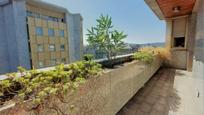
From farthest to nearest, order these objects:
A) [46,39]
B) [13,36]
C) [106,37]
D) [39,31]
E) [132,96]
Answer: [46,39] → [39,31] → [13,36] → [106,37] → [132,96]

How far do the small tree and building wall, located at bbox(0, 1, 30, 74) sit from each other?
11.4 metres

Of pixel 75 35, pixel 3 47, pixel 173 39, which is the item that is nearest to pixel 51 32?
pixel 75 35

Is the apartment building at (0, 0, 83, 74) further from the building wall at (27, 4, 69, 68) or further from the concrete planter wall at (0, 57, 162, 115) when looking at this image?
the concrete planter wall at (0, 57, 162, 115)

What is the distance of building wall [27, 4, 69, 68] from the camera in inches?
479

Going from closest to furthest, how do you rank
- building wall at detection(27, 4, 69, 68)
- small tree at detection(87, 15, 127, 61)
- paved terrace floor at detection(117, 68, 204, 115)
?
paved terrace floor at detection(117, 68, 204, 115), small tree at detection(87, 15, 127, 61), building wall at detection(27, 4, 69, 68)

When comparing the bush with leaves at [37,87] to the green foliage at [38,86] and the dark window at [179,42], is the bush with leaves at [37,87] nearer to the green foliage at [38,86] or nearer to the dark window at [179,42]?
the green foliage at [38,86]

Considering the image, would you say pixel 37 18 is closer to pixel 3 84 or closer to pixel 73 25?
pixel 73 25

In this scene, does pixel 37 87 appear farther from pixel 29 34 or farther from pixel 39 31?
pixel 39 31

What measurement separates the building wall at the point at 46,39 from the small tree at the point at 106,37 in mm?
8936

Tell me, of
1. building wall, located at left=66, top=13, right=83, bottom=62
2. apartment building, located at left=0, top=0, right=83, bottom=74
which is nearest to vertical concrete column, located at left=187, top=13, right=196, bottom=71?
apartment building, located at left=0, top=0, right=83, bottom=74

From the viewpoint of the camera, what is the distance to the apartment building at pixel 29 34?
448 inches

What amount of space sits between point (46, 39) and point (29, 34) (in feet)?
6.11

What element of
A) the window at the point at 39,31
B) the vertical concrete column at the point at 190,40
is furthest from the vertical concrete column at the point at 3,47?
the vertical concrete column at the point at 190,40

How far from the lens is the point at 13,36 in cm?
1158
